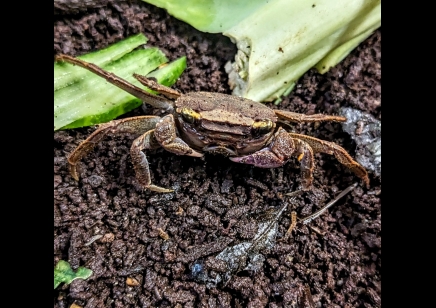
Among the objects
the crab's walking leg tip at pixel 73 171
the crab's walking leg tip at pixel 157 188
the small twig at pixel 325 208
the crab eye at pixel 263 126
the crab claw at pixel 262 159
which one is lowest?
the crab's walking leg tip at pixel 73 171

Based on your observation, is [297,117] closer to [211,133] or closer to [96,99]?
[211,133]

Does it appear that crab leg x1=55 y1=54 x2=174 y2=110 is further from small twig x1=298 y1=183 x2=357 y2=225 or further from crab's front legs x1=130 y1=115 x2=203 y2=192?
small twig x1=298 y1=183 x2=357 y2=225

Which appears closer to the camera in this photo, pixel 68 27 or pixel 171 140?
pixel 171 140

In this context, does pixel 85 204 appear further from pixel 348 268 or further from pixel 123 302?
pixel 348 268

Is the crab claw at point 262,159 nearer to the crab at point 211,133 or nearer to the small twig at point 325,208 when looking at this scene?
the crab at point 211,133

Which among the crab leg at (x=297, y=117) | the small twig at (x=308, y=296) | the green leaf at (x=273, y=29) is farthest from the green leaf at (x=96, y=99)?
the small twig at (x=308, y=296)

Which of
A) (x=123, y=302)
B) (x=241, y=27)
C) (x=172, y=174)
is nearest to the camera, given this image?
(x=123, y=302)

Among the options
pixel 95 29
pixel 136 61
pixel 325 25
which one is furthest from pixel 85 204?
pixel 325 25
